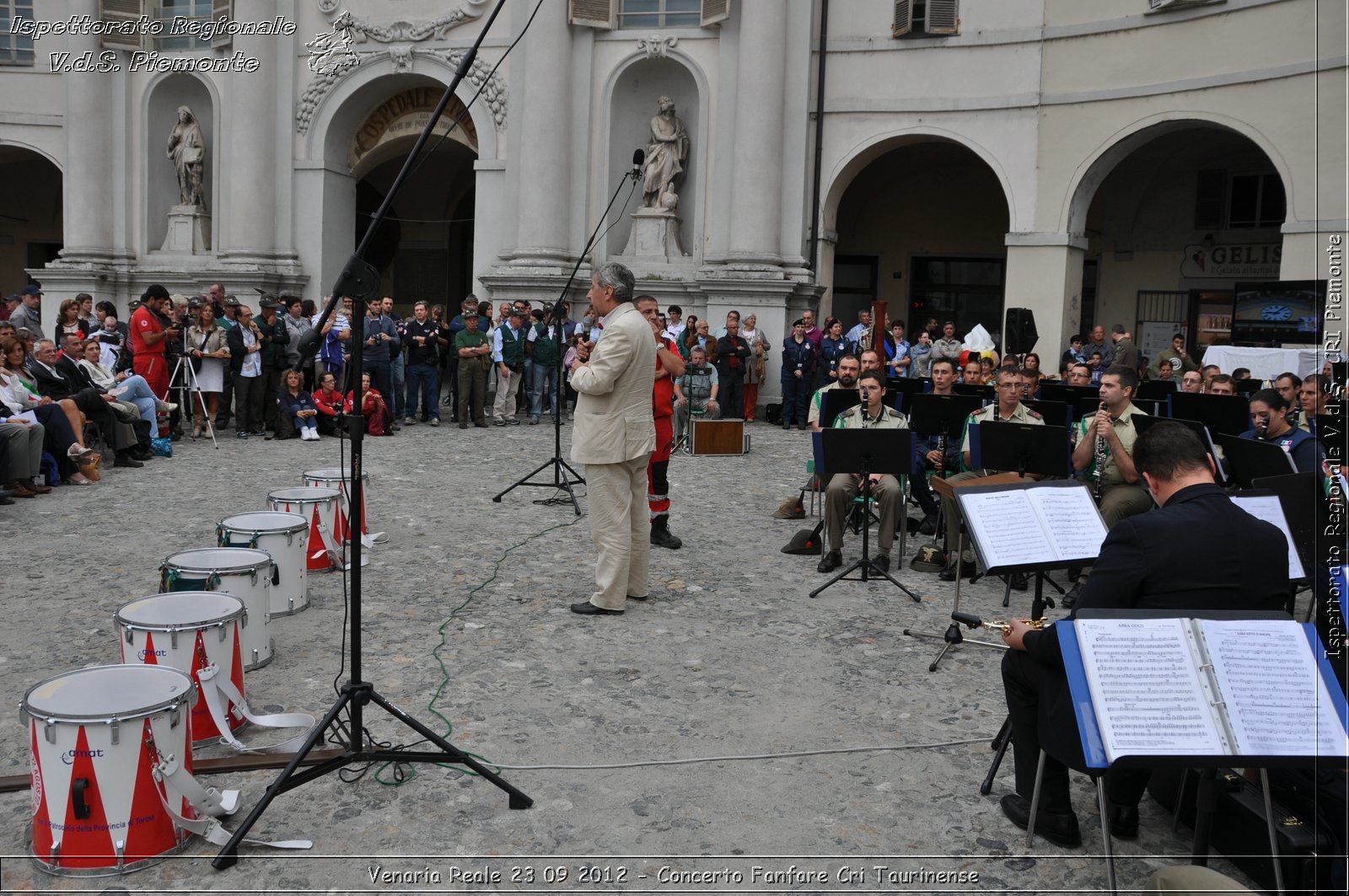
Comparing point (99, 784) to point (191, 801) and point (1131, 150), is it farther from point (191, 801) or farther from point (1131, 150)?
point (1131, 150)

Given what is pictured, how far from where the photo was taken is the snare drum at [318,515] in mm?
7410

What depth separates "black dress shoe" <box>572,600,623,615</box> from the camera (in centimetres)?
680

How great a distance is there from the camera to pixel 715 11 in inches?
762

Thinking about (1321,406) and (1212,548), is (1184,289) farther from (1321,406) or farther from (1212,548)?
(1212,548)

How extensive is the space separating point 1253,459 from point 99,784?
6.80 m

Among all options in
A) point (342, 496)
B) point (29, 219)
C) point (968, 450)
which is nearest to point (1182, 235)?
point (968, 450)

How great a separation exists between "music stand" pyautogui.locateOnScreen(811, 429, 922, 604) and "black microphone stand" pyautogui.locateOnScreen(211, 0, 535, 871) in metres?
4.08

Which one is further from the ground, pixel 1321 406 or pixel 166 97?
pixel 166 97

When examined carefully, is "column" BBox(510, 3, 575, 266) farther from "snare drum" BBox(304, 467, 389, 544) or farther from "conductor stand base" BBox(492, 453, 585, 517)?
"snare drum" BBox(304, 467, 389, 544)

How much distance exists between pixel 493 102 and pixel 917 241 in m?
9.44

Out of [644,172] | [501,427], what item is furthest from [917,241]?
[501,427]

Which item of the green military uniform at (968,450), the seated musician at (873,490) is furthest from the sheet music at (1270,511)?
the seated musician at (873,490)

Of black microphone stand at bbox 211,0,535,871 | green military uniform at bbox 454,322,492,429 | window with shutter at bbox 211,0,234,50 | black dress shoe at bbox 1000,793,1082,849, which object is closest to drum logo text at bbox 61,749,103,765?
black microphone stand at bbox 211,0,535,871

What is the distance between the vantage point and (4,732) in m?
4.75
